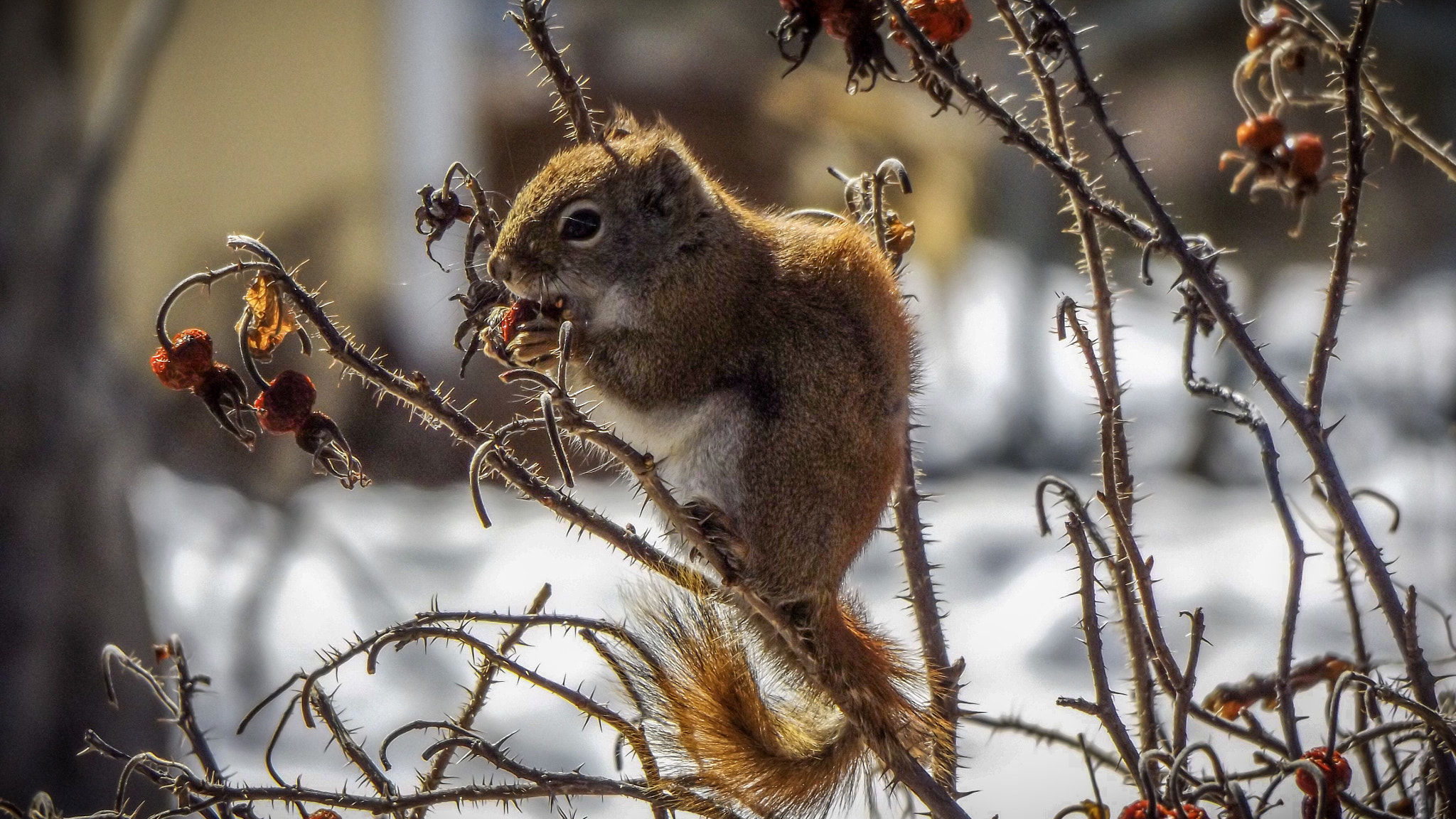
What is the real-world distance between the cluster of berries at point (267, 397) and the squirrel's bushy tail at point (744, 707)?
26 cm

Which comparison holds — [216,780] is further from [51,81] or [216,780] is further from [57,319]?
[51,81]

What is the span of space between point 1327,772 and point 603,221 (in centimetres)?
70

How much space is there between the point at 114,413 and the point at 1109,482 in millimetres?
2159

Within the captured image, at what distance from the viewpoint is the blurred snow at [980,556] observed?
2.10m

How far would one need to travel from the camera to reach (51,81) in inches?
88.1

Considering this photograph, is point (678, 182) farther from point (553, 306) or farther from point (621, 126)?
point (553, 306)

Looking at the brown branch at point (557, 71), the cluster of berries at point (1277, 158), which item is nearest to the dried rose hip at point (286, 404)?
the brown branch at point (557, 71)

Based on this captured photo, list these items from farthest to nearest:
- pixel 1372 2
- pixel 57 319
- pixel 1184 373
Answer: pixel 57 319 < pixel 1184 373 < pixel 1372 2

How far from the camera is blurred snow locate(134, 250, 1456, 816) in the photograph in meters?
2.10

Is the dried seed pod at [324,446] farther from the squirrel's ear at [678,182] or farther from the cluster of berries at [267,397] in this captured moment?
the squirrel's ear at [678,182]

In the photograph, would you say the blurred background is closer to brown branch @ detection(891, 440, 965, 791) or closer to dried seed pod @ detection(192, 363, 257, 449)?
brown branch @ detection(891, 440, 965, 791)

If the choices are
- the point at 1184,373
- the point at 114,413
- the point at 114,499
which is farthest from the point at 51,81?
the point at 1184,373

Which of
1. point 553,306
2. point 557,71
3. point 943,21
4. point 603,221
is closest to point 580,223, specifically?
point 603,221

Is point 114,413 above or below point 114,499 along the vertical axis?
above
